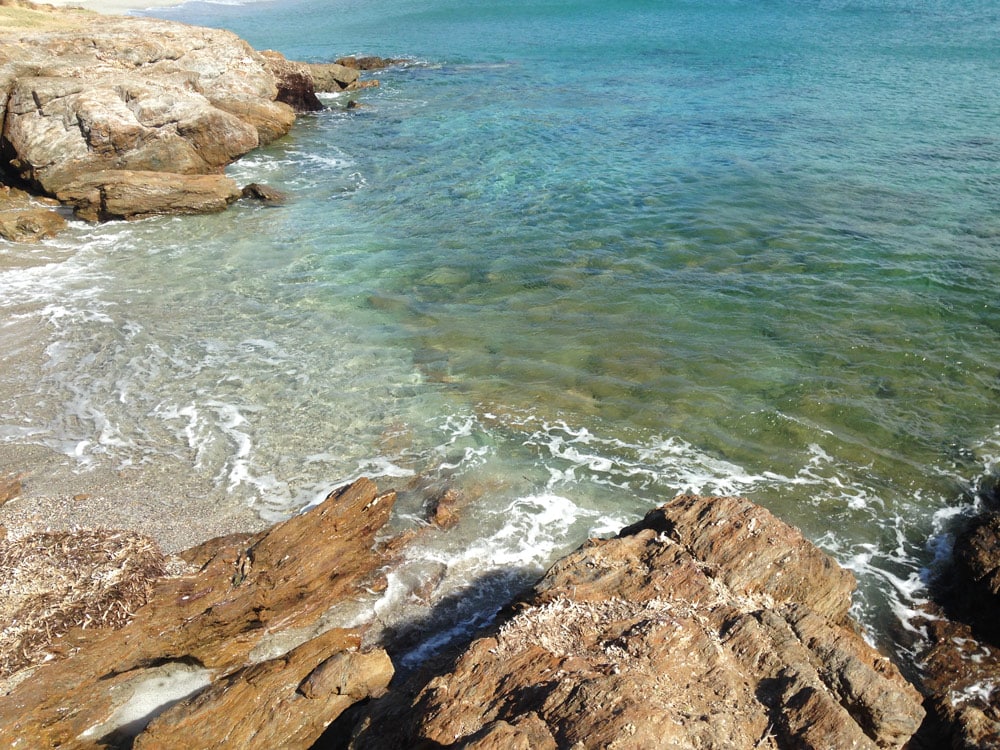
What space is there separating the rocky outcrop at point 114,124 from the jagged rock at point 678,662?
56.9 ft

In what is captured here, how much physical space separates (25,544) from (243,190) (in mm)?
15064

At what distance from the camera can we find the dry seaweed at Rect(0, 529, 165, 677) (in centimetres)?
723

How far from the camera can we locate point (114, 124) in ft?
66.7

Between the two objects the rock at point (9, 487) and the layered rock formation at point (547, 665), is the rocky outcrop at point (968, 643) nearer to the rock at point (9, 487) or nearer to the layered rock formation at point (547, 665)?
the layered rock formation at point (547, 665)

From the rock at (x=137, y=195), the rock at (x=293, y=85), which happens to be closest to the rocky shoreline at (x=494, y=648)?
the rock at (x=137, y=195)

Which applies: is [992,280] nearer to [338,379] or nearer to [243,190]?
[338,379]

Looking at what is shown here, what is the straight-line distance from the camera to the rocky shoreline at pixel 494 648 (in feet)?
17.6

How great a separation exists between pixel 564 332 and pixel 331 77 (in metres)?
26.8

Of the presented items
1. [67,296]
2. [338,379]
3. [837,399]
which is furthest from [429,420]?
[67,296]

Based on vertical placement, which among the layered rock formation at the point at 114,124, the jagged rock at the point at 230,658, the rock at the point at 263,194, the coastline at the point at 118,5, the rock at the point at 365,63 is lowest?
the jagged rock at the point at 230,658

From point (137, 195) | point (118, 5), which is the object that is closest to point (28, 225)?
point (137, 195)

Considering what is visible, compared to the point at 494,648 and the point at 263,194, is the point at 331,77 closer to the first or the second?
the point at 263,194

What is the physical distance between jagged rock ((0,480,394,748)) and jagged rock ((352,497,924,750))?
34.2 inches

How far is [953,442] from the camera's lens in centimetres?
1071
